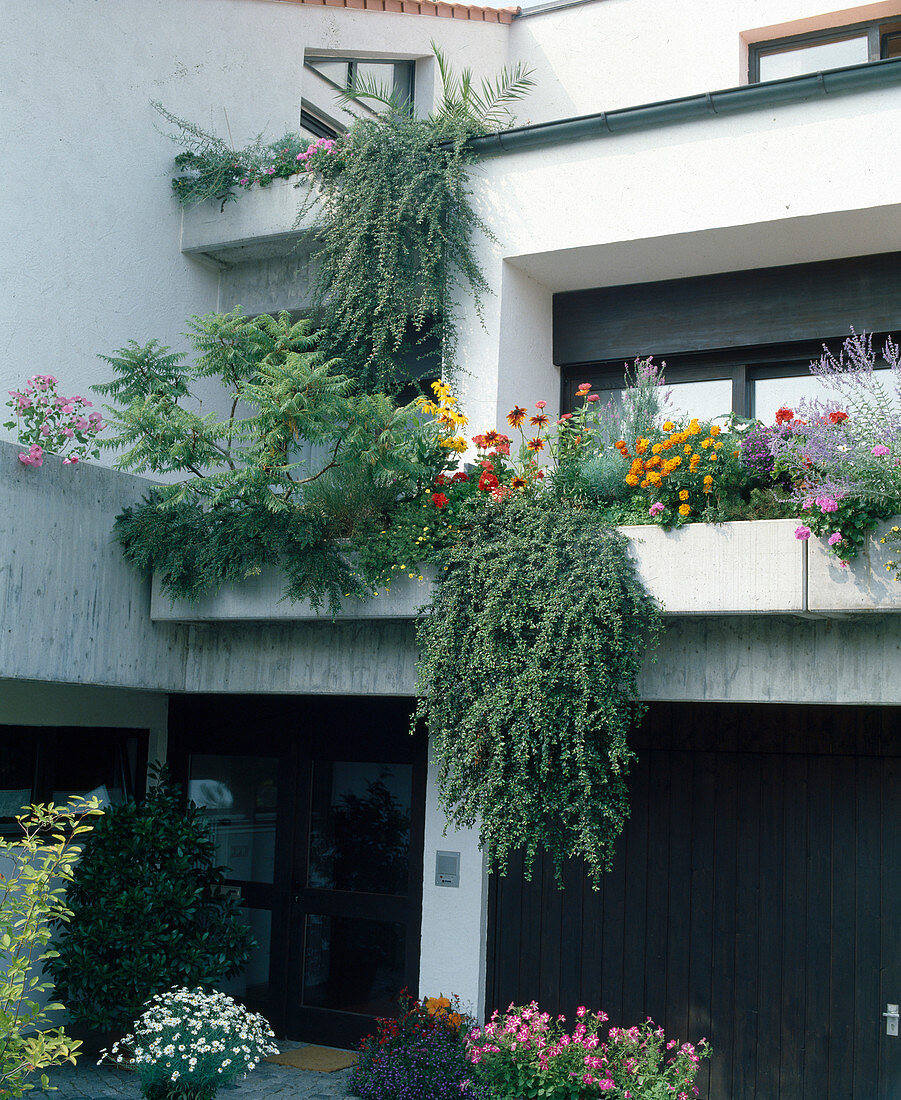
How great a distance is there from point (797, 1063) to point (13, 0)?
28.1 feet

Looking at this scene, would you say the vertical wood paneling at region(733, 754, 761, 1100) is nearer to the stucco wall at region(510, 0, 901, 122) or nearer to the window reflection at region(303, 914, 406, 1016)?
the window reflection at region(303, 914, 406, 1016)

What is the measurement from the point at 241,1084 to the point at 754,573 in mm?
4872

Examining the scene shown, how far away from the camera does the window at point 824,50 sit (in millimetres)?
8711

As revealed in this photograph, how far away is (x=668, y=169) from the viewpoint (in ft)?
22.5

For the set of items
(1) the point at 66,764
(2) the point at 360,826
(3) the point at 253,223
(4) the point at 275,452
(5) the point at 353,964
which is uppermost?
(3) the point at 253,223

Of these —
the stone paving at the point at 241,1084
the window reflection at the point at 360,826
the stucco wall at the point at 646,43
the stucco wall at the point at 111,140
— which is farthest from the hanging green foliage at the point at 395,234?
the stone paving at the point at 241,1084

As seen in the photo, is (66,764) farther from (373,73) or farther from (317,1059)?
(373,73)

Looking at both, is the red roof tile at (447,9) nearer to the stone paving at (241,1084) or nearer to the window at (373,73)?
the window at (373,73)

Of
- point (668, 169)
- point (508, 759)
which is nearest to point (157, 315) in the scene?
point (668, 169)

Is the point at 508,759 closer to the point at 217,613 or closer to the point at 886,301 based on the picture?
the point at 217,613

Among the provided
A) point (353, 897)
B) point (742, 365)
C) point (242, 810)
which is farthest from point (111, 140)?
point (353, 897)

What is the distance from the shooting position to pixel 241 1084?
7.04 meters

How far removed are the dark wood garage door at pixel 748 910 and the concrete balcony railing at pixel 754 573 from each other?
61.3 inches

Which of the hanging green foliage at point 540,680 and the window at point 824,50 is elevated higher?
the window at point 824,50
